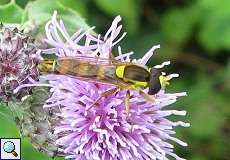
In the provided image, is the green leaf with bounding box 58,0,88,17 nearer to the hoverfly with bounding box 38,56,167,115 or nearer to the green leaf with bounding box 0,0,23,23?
the green leaf with bounding box 0,0,23,23

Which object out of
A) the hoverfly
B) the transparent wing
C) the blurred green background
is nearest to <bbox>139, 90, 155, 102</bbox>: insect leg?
the hoverfly

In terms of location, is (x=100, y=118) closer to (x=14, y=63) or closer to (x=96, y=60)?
(x=96, y=60)

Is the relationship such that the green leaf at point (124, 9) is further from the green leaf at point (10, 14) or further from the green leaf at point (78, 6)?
the green leaf at point (10, 14)

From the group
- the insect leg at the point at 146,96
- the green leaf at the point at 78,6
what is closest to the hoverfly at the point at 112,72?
the insect leg at the point at 146,96

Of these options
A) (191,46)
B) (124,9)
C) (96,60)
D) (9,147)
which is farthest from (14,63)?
(191,46)

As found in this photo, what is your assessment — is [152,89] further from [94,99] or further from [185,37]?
[185,37]
